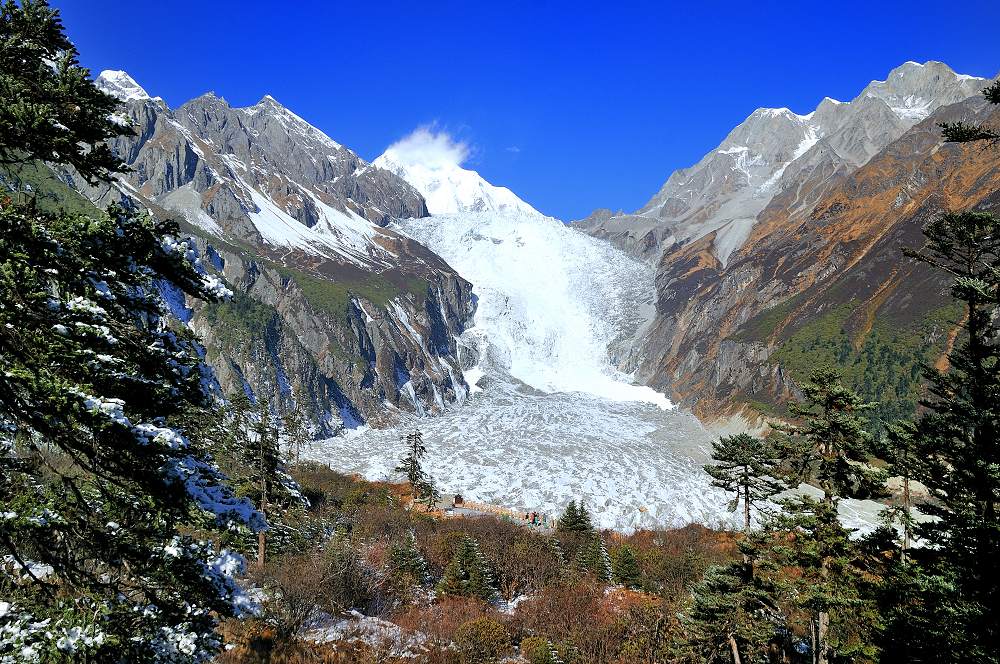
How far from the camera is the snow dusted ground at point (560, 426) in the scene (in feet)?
187

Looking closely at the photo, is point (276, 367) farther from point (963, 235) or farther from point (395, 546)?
point (963, 235)

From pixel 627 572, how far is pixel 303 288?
9746 cm

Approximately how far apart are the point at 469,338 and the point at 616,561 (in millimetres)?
123956

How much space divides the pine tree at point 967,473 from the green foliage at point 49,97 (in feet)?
45.1

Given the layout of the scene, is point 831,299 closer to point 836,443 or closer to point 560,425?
point 560,425

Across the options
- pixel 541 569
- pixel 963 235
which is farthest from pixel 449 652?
pixel 963 235

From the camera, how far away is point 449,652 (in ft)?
59.8

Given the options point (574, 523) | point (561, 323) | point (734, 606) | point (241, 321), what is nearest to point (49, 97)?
point (734, 606)

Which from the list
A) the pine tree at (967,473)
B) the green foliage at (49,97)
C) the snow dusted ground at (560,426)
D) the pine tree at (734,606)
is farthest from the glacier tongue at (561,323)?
the green foliage at (49,97)

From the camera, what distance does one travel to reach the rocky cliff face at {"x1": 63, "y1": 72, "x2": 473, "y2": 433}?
291 feet

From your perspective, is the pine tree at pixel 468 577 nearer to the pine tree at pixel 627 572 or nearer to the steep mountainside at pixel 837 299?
the pine tree at pixel 627 572

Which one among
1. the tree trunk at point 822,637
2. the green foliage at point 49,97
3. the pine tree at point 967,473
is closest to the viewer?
the green foliage at point 49,97

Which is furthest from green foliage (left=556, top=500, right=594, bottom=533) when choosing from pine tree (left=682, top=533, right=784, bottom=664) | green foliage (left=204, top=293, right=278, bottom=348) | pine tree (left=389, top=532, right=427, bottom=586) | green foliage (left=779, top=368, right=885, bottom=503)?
green foliage (left=204, top=293, right=278, bottom=348)

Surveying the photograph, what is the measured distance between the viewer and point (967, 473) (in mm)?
13328
